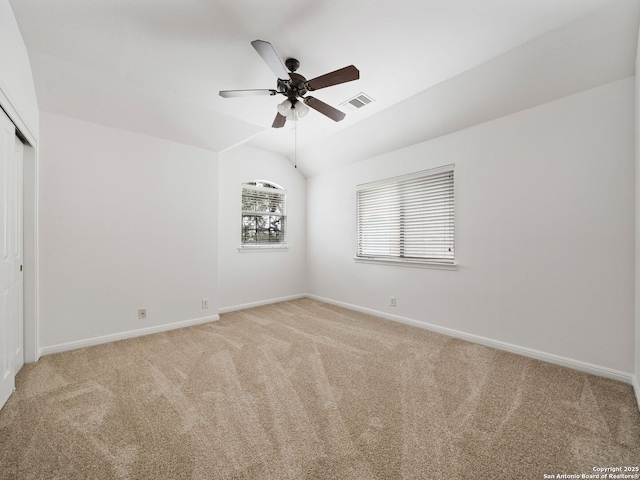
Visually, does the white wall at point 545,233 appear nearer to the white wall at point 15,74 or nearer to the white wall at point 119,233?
the white wall at point 119,233

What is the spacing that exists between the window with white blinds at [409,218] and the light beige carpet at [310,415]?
133 cm

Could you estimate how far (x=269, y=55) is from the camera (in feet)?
6.26

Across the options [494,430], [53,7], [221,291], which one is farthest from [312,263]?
[53,7]

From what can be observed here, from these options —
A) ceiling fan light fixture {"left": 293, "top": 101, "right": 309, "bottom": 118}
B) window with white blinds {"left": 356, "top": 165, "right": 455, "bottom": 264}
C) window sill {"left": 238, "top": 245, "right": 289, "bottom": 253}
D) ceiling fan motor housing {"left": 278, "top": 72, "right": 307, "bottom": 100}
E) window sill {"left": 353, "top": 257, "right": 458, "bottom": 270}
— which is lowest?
window sill {"left": 353, "top": 257, "right": 458, "bottom": 270}

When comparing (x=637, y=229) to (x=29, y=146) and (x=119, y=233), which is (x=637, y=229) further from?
(x=29, y=146)

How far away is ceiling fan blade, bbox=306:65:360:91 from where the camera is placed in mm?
1988

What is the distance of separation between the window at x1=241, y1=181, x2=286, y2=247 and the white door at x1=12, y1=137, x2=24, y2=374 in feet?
8.67

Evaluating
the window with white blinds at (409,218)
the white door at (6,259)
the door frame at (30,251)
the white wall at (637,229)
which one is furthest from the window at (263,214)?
the white wall at (637,229)

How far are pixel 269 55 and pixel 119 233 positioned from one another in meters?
2.77

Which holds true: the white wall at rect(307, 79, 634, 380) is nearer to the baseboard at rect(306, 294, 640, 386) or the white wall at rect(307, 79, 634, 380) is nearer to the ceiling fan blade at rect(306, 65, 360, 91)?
the baseboard at rect(306, 294, 640, 386)

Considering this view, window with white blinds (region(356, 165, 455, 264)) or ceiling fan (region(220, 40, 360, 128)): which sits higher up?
ceiling fan (region(220, 40, 360, 128))

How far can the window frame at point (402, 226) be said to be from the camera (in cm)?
348

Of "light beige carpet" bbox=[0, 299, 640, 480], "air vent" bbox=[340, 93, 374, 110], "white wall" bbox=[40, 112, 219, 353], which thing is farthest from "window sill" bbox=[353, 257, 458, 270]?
"white wall" bbox=[40, 112, 219, 353]

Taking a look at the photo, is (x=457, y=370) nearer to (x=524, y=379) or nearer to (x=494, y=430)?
(x=524, y=379)
